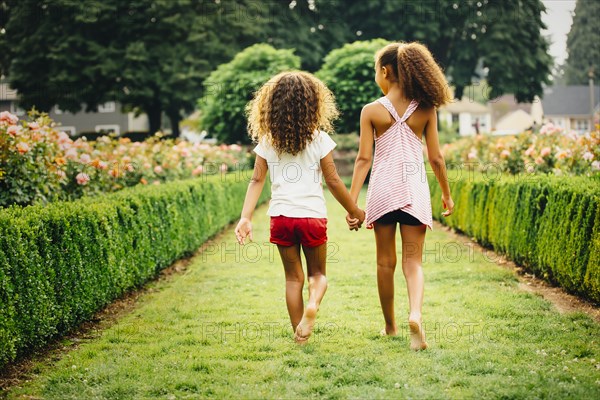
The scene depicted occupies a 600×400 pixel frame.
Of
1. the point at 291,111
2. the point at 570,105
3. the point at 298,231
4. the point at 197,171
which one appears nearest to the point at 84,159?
the point at 291,111

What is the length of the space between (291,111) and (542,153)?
22.2 feet

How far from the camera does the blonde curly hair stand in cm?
443

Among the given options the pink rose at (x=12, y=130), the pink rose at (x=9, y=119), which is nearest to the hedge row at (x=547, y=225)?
the pink rose at (x=12, y=130)

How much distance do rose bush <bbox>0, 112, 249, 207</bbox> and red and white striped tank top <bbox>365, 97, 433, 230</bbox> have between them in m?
3.86

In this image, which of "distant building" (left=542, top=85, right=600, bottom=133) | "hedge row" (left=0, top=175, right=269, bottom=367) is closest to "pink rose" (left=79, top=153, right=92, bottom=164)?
"hedge row" (left=0, top=175, right=269, bottom=367)

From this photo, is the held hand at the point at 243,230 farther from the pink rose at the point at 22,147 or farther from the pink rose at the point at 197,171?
the pink rose at the point at 197,171

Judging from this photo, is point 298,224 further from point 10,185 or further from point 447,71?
Answer: point 447,71

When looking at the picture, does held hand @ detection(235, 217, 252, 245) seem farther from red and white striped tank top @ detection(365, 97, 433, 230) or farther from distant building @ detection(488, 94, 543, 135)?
distant building @ detection(488, 94, 543, 135)

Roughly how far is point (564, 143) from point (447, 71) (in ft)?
74.8

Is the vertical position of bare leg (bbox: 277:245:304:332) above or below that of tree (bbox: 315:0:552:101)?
below

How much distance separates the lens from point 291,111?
175 inches

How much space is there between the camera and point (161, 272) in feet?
27.0

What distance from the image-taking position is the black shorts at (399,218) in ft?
14.6

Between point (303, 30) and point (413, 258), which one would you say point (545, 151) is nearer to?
point (413, 258)
